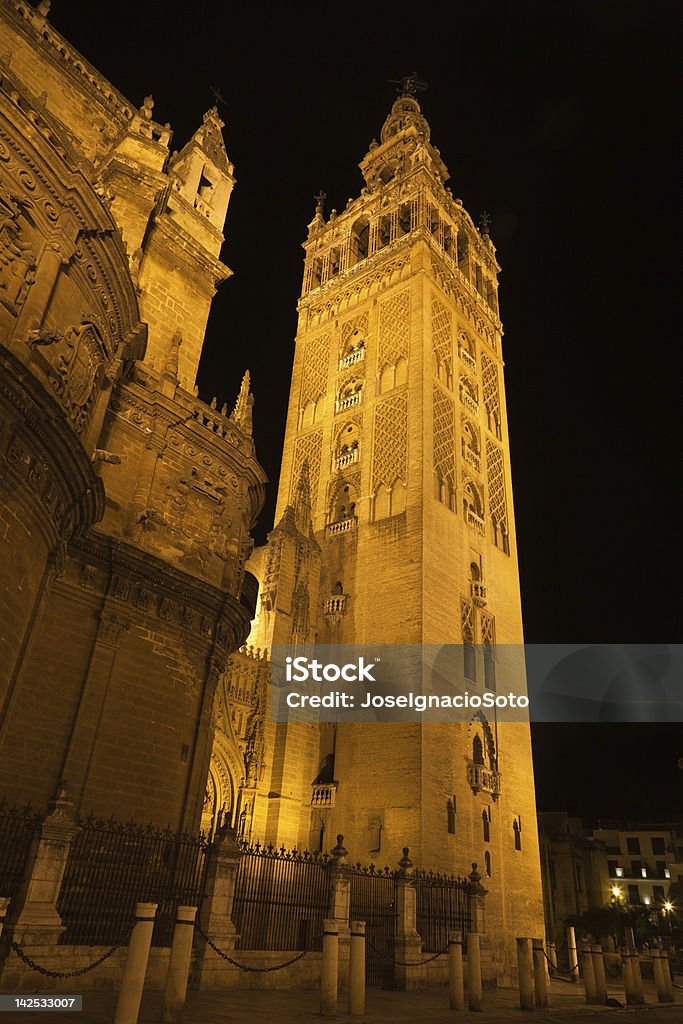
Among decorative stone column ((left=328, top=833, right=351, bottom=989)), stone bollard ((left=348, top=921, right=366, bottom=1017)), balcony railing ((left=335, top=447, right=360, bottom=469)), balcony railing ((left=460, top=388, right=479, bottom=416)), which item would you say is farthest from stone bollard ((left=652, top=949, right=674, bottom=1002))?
balcony railing ((left=460, top=388, right=479, bottom=416))

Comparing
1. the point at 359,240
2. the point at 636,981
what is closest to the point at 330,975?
the point at 636,981

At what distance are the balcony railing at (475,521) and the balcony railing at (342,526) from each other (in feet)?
15.1

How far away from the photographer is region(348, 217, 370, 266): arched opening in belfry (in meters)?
37.0

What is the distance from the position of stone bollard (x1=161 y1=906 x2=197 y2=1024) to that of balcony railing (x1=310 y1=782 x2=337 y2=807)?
1509 centimetres

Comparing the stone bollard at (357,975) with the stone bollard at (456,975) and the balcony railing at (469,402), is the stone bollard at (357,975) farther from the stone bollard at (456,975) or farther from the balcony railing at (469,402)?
the balcony railing at (469,402)

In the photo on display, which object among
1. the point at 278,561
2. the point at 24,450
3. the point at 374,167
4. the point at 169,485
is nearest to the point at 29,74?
the point at 169,485

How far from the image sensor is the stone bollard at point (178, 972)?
22.6 ft

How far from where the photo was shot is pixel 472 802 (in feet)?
73.8

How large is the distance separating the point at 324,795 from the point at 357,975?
1375 centimetres

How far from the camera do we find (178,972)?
23.1ft

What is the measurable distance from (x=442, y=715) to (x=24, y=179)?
18171 mm

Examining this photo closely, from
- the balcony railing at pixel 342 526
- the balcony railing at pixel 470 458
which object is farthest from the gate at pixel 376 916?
the balcony railing at pixel 470 458

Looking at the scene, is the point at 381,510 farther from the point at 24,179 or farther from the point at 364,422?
the point at 24,179

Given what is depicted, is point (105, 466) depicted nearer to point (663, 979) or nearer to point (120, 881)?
point (120, 881)
